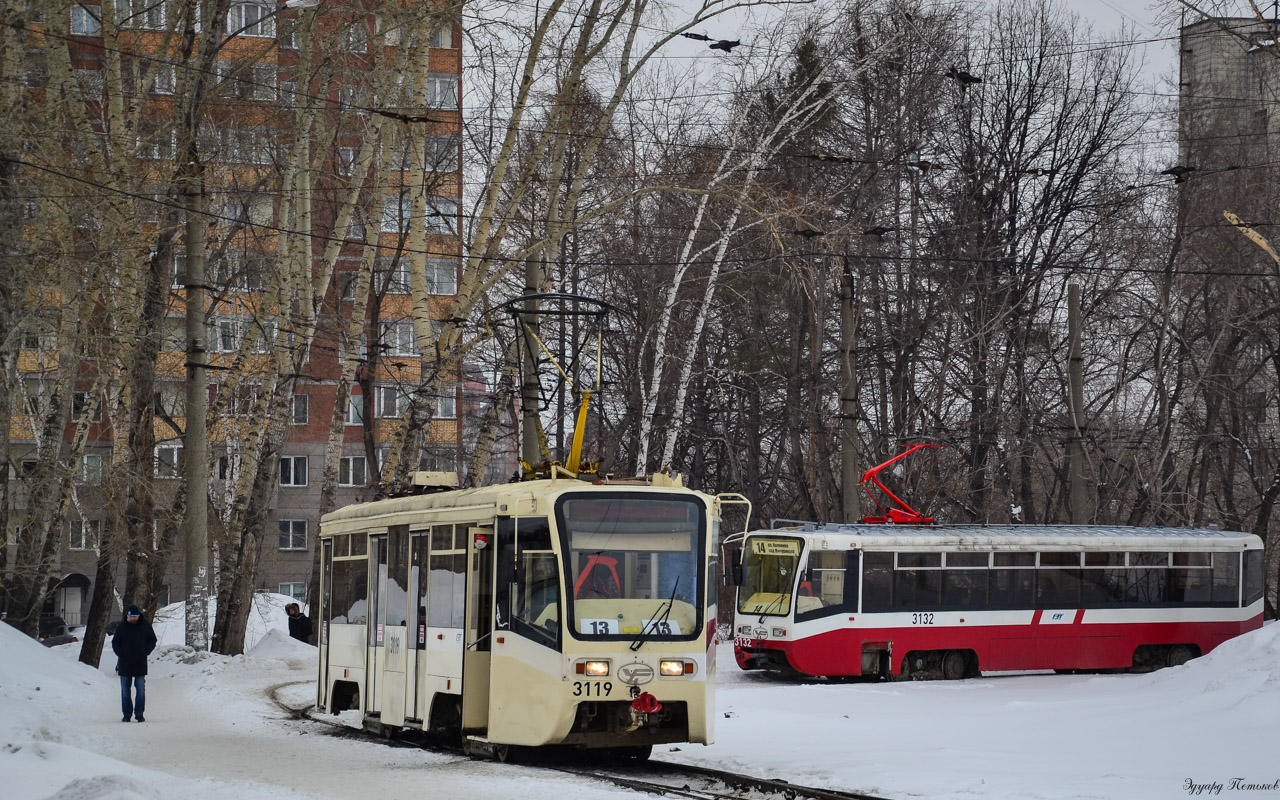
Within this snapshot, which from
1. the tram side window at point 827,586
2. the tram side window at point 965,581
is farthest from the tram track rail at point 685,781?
the tram side window at point 965,581

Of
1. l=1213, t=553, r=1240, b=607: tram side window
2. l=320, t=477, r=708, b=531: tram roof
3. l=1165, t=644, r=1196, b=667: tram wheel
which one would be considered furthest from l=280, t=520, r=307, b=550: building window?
l=320, t=477, r=708, b=531: tram roof

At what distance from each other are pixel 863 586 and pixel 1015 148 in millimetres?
16290

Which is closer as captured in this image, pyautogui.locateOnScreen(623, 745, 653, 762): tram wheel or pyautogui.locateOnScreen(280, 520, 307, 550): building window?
pyautogui.locateOnScreen(623, 745, 653, 762): tram wheel

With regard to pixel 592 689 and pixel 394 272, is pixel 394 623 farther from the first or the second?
pixel 394 272

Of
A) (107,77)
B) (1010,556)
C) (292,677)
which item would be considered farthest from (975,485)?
(107,77)

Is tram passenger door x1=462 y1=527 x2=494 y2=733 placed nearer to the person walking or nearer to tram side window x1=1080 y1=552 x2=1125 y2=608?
tram side window x1=1080 y1=552 x2=1125 y2=608

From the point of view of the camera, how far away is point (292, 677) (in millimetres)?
25906

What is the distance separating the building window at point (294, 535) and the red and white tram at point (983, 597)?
33.3 m

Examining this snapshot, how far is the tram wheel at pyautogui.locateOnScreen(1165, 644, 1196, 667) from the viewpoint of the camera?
27766 millimetres

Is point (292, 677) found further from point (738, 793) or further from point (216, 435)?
point (216, 435)

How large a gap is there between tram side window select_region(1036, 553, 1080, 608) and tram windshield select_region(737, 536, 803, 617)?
4.49m

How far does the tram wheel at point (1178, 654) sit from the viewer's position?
91.1 ft

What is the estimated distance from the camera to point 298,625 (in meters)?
34.6

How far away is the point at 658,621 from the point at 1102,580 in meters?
16.3
